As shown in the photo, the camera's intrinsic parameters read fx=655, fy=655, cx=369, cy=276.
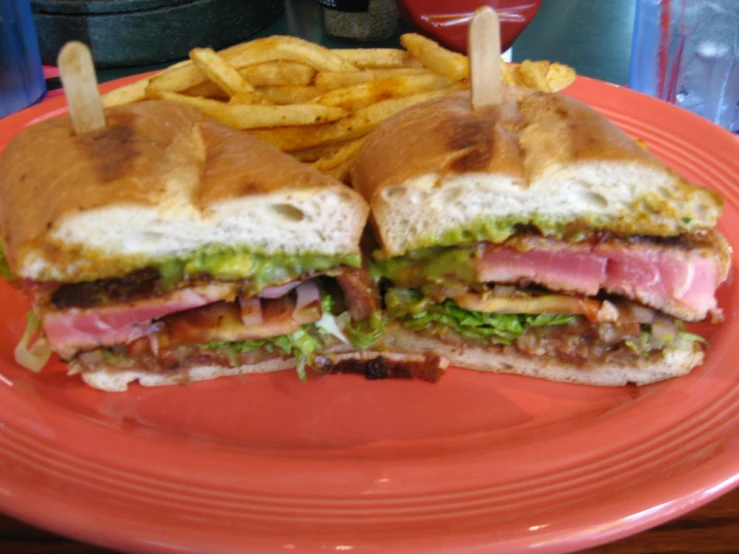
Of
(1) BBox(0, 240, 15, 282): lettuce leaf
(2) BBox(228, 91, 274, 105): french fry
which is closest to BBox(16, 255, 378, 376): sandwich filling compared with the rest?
(1) BBox(0, 240, 15, 282): lettuce leaf

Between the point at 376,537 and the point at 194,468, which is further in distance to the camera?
the point at 194,468

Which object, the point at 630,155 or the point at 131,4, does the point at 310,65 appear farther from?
A: the point at 131,4

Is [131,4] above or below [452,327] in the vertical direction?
above

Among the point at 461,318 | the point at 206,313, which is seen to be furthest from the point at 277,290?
the point at 461,318

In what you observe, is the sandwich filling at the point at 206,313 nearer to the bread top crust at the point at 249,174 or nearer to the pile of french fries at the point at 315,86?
the bread top crust at the point at 249,174

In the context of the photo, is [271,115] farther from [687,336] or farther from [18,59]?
[18,59]

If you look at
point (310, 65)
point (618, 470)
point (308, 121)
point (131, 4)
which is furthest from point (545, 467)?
point (131, 4)

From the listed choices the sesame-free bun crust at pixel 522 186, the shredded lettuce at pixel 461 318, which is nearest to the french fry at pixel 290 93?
the sesame-free bun crust at pixel 522 186
